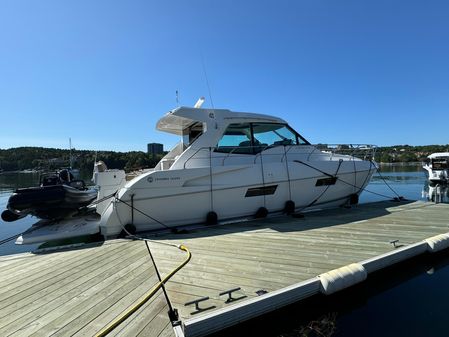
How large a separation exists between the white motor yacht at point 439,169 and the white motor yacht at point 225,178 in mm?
3605

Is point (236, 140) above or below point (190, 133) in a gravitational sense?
below

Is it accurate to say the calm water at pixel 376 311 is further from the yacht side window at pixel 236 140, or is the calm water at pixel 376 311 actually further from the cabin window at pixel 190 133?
the cabin window at pixel 190 133

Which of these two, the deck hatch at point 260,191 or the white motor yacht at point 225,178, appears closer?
the white motor yacht at point 225,178

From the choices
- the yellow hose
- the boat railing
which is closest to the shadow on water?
the yellow hose

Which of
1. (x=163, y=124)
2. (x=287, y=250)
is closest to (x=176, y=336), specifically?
(x=287, y=250)

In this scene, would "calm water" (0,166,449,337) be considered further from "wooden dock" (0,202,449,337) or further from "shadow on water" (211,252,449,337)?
"wooden dock" (0,202,449,337)

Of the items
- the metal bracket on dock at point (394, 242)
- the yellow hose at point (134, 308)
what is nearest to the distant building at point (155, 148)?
the yellow hose at point (134, 308)

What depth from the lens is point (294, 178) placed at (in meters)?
8.17

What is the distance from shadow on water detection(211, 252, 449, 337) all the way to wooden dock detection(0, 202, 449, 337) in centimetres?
34

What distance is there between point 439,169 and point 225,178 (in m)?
8.91

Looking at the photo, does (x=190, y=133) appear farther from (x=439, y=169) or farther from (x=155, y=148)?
(x=439, y=169)

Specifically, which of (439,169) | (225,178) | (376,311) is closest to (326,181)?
(225,178)

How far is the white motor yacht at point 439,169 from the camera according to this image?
11.1 m

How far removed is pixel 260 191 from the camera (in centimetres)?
785
